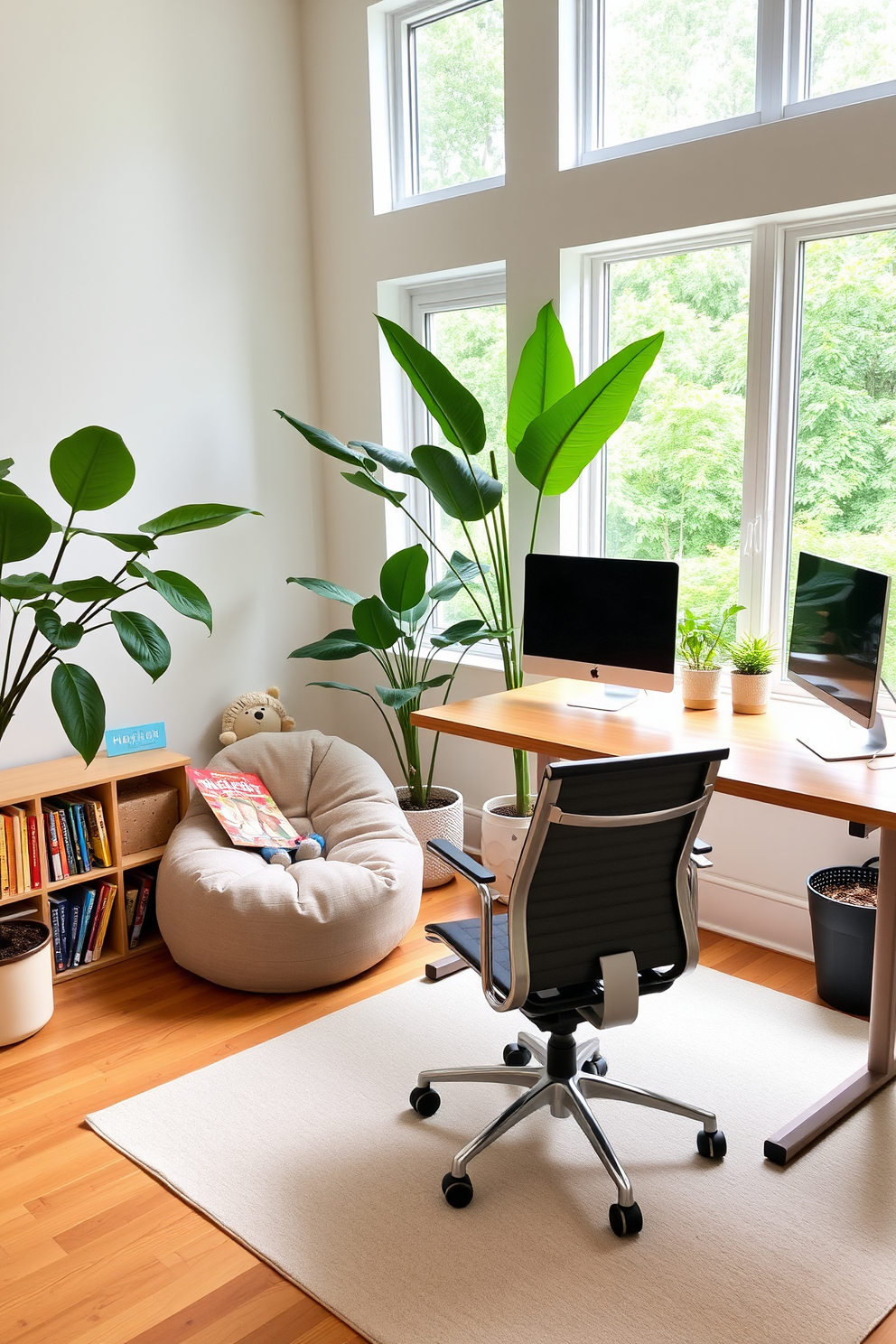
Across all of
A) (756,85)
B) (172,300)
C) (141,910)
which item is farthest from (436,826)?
(756,85)

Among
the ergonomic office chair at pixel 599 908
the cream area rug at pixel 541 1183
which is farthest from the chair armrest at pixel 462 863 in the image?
the cream area rug at pixel 541 1183

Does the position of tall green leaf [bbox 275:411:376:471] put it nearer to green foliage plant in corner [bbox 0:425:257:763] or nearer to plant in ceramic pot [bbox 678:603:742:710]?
green foliage plant in corner [bbox 0:425:257:763]

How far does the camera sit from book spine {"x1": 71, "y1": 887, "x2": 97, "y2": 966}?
11.0 feet

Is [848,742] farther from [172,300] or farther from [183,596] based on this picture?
[172,300]

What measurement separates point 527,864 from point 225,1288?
945mm

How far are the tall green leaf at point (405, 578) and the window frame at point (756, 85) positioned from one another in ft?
4.36

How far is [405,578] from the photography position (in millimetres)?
3631

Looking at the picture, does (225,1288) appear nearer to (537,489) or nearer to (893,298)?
(537,489)

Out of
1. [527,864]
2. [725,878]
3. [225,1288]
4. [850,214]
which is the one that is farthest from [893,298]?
[225,1288]

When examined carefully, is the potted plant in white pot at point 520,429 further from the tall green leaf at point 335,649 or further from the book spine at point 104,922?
the book spine at point 104,922

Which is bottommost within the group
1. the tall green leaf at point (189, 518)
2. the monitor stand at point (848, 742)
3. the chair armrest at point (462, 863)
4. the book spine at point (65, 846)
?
the book spine at point (65, 846)

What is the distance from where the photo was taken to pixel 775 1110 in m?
2.53

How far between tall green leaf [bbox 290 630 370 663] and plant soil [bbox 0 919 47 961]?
1190mm

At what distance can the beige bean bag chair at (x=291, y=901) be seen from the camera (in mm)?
3066
